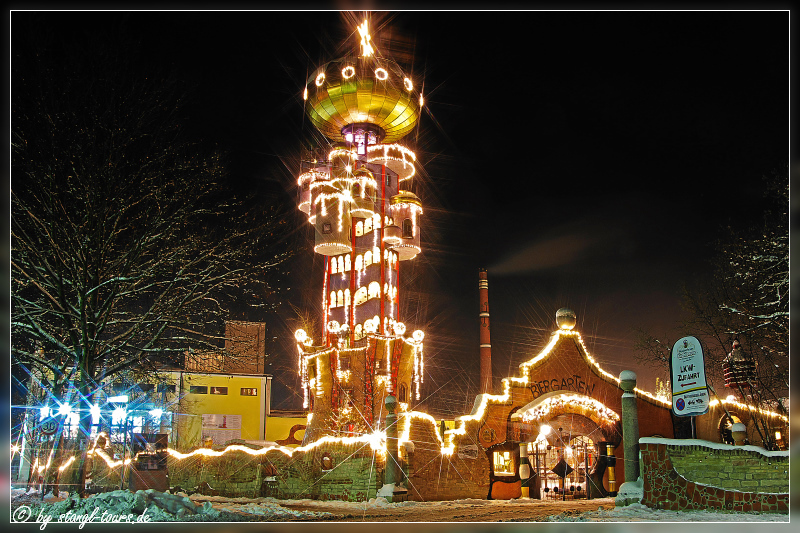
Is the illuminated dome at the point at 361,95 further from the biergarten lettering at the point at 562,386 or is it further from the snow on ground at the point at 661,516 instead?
the snow on ground at the point at 661,516

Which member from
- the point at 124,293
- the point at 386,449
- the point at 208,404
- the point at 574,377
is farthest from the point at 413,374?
the point at 208,404

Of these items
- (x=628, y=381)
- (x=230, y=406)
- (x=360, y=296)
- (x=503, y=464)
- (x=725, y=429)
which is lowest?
(x=230, y=406)

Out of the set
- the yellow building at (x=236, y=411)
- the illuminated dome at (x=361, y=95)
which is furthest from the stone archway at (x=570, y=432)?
the yellow building at (x=236, y=411)

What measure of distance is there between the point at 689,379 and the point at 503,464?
859cm

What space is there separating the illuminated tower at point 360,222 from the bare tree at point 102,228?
16.4 metres

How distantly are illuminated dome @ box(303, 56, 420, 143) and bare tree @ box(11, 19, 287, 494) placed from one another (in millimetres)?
20366

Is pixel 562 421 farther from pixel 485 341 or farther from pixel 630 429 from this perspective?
pixel 485 341

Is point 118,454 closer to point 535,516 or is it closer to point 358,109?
point 535,516

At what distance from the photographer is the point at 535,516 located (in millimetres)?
16016

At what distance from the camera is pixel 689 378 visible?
15828mm

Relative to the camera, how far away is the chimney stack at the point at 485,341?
4325 centimetres

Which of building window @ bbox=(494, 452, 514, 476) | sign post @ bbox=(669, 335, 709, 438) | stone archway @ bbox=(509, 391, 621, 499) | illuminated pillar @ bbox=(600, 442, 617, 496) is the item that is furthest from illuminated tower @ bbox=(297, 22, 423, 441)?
sign post @ bbox=(669, 335, 709, 438)

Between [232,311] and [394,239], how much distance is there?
786 inches

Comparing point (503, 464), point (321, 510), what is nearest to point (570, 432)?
point (503, 464)
